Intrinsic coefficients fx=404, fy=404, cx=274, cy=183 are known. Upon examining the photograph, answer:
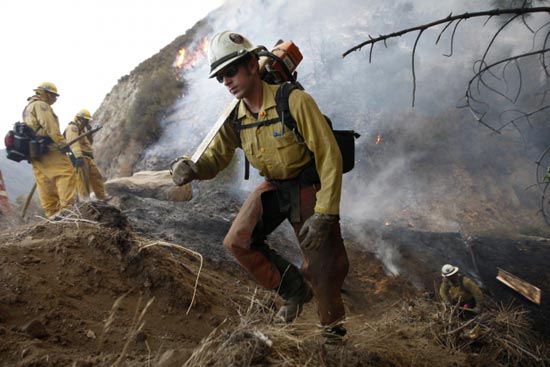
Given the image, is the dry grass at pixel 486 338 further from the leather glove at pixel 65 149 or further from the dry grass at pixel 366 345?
the leather glove at pixel 65 149

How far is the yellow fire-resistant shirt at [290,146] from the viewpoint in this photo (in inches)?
93.6

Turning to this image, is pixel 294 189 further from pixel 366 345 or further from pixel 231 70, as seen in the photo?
pixel 366 345

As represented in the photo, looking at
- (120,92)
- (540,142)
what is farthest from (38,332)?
(120,92)

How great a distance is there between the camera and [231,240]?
2.70 m

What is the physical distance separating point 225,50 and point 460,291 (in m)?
5.23

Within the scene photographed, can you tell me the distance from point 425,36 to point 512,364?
19.7 meters

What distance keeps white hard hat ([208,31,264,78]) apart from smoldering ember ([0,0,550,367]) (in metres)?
0.08

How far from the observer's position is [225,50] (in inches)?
98.7

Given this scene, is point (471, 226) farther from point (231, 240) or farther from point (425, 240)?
point (231, 240)

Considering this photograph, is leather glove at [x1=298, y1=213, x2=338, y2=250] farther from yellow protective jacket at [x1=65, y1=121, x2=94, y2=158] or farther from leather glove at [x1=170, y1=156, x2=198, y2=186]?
yellow protective jacket at [x1=65, y1=121, x2=94, y2=158]

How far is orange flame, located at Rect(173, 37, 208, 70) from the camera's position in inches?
753

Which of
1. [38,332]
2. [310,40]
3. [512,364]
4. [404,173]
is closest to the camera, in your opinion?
[38,332]

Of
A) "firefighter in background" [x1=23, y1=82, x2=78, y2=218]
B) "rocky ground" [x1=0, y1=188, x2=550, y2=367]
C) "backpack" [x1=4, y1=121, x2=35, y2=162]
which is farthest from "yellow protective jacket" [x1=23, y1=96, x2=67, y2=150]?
"rocky ground" [x1=0, y1=188, x2=550, y2=367]

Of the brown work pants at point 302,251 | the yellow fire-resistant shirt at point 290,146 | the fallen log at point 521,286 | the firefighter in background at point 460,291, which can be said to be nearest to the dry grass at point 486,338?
the brown work pants at point 302,251
